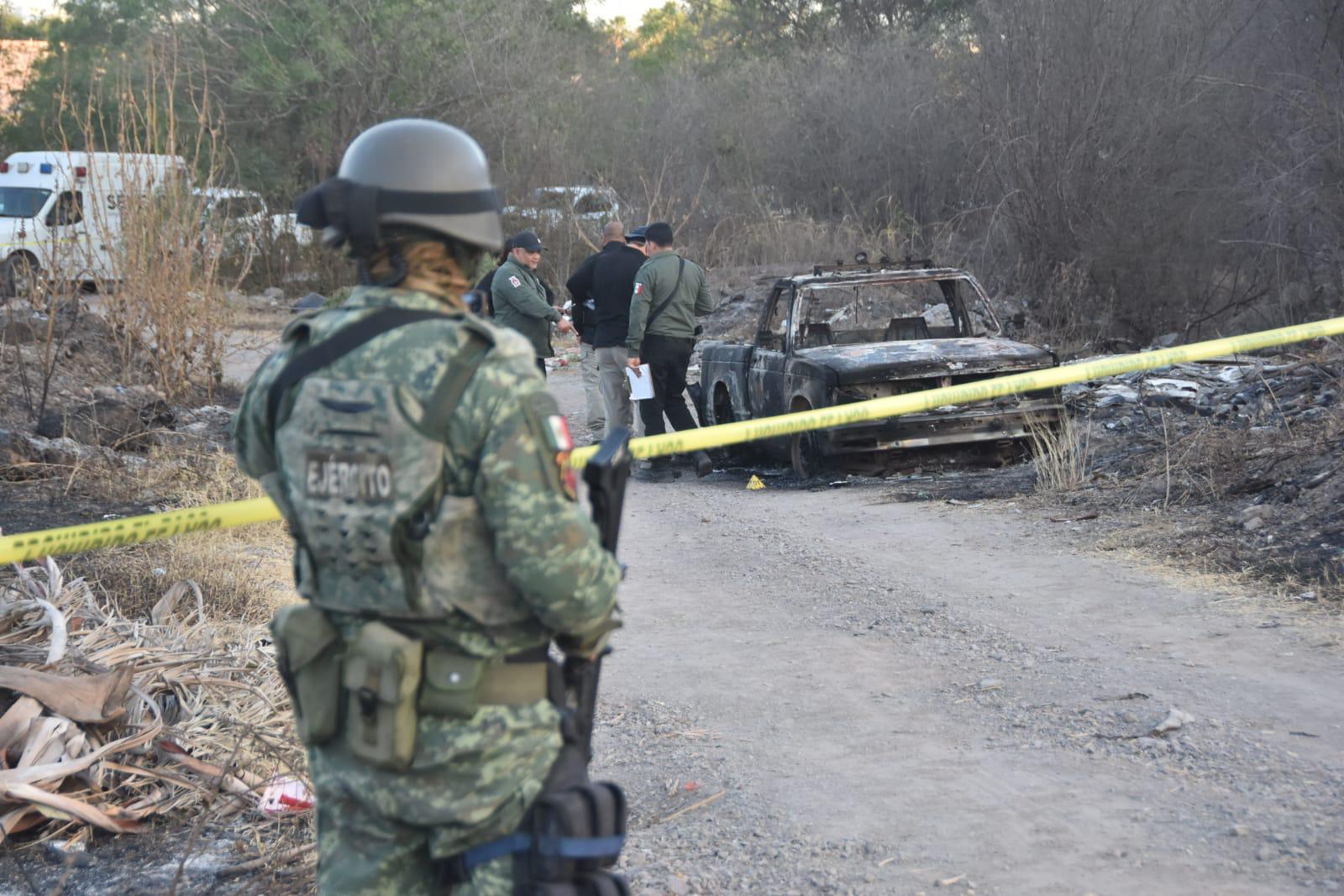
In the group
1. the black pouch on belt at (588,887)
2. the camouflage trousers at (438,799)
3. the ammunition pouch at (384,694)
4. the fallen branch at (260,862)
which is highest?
the ammunition pouch at (384,694)

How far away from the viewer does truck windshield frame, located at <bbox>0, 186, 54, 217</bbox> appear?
24.5 metres

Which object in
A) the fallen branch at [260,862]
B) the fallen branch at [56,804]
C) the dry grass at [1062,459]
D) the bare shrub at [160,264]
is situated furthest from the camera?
the bare shrub at [160,264]

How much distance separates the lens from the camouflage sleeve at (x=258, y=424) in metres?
2.40

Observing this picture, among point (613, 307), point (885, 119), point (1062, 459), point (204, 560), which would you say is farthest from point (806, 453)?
point (885, 119)

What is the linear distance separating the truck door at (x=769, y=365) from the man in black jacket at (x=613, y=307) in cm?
102

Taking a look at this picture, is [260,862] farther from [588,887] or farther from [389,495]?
[389,495]

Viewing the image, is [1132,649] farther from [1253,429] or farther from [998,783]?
[1253,429]

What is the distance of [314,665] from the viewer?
7.47 feet

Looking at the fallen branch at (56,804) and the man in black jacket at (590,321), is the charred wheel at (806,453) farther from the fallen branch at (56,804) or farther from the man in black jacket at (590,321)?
the fallen branch at (56,804)

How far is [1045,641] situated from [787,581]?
1648 millimetres

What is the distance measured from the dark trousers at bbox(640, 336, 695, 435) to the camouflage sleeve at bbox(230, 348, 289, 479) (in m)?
7.94

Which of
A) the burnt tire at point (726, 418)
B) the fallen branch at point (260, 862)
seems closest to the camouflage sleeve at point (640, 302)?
the burnt tire at point (726, 418)

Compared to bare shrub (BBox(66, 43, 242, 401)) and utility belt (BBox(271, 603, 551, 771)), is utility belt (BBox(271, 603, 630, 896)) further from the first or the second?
bare shrub (BBox(66, 43, 242, 401))

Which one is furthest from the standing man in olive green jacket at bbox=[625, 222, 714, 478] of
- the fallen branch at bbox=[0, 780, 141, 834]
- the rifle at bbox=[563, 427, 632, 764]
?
the rifle at bbox=[563, 427, 632, 764]
